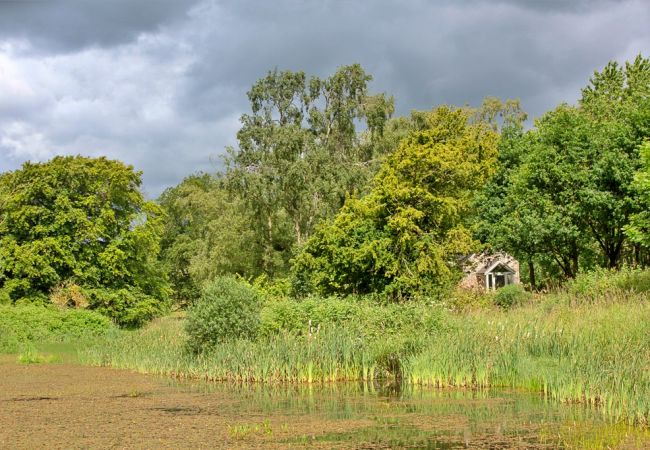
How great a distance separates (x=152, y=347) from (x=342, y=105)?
26.3 m

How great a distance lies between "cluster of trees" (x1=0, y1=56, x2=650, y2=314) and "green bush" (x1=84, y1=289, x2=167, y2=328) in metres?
0.14

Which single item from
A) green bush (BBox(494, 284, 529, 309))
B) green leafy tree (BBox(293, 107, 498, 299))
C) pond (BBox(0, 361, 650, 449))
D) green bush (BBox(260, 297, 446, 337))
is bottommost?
pond (BBox(0, 361, 650, 449))

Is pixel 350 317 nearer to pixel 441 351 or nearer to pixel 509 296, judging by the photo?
pixel 441 351

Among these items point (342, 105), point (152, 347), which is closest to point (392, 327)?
point (152, 347)

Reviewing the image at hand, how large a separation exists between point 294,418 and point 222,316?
7.70 m

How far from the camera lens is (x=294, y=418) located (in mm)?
13234

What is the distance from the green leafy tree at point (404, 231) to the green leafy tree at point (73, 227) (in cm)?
1214

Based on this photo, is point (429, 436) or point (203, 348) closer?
point (429, 436)

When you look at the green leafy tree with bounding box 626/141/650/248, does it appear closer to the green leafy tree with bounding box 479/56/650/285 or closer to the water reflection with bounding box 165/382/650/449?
the green leafy tree with bounding box 479/56/650/285

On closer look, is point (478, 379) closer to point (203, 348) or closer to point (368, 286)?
point (203, 348)

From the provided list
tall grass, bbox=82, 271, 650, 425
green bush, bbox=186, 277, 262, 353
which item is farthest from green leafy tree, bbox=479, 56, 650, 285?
green bush, bbox=186, 277, 262, 353

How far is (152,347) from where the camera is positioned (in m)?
22.9

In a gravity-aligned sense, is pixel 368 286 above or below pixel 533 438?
above

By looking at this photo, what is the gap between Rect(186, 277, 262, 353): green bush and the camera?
20.4 metres
